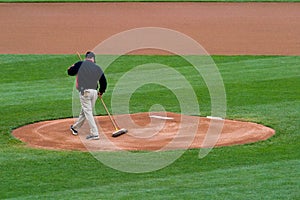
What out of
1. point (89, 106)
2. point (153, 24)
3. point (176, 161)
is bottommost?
point (153, 24)

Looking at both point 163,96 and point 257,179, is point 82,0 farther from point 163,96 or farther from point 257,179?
point 257,179

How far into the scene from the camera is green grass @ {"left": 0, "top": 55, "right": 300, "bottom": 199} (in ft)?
37.6

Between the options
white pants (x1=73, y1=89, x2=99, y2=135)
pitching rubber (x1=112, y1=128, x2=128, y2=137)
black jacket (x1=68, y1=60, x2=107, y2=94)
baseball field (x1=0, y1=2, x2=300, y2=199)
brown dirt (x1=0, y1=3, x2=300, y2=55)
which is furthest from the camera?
brown dirt (x1=0, y1=3, x2=300, y2=55)

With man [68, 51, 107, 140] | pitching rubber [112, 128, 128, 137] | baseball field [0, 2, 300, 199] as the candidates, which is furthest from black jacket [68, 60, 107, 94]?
baseball field [0, 2, 300, 199]

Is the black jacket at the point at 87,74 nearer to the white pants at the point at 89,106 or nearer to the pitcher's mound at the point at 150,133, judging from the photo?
the white pants at the point at 89,106

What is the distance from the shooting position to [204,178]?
39.5ft

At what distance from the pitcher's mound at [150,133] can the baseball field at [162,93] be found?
305mm

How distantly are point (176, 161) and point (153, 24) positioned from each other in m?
14.7

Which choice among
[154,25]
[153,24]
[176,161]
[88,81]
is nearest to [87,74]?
[88,81]

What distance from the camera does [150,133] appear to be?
14852 mm

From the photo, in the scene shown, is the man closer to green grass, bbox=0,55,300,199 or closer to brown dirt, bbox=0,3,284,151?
brown dirt, bbox=0,3,284,151

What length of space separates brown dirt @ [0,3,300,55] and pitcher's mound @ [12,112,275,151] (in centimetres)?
810

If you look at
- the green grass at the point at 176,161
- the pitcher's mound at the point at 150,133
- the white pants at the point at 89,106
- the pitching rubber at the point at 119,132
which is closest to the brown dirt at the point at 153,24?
the green grass at the point at 176,161

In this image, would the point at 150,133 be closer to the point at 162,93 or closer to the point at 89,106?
the point at 89,106
